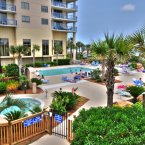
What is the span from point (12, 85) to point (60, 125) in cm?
1042

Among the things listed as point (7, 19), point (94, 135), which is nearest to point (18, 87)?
point (94, 135)

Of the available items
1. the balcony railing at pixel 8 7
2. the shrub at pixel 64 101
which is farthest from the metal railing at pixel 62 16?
the shrub at pixel 64 101

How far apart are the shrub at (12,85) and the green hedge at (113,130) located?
15020 mm

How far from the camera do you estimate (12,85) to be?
20.2 metres

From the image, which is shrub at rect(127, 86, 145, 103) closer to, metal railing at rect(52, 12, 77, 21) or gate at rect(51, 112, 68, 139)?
gate at rect(51, 112, 68, 139)

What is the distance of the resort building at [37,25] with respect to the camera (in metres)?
41.5

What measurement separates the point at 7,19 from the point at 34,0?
713 centimetres

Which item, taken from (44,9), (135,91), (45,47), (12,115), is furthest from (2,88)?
(44,9)

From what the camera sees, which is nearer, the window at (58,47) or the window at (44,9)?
the window at (44,9)

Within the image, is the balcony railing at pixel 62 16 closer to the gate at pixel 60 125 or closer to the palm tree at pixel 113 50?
the palm tree at pixel 113 50

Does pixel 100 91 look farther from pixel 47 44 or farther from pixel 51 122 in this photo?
pixel 47 44

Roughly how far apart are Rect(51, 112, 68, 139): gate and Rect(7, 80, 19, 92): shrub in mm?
9962

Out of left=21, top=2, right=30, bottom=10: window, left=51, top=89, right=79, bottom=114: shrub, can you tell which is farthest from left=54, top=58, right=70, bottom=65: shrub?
left=51, top=89, right=79, bottom=114: shrub

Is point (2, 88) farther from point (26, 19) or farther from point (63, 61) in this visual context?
point (63, 61)
